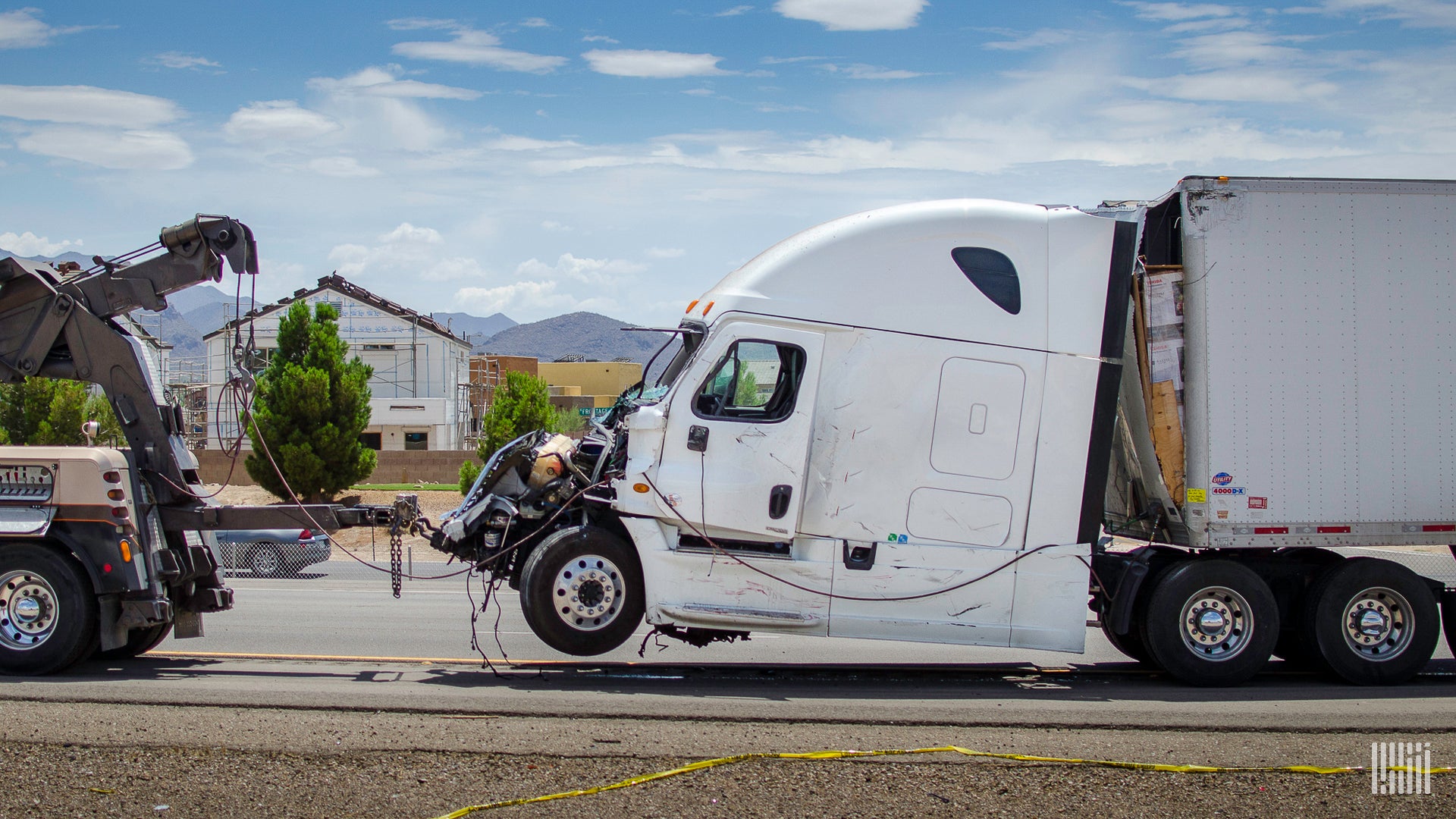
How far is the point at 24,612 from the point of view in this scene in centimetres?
780

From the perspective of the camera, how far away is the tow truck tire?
8.00 metres

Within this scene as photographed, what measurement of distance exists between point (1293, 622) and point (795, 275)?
474 centimetres

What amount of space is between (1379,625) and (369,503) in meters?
30.9

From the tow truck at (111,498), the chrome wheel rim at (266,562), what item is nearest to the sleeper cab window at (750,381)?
the tow truck at (111,498)

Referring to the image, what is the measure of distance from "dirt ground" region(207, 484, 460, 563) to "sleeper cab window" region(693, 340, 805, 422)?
15.3 meters

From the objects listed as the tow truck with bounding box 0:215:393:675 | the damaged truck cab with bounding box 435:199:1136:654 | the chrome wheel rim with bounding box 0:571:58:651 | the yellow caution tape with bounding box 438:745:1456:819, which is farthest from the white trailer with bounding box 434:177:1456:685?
the chrome wheel rim with bounding box 0:571:58:651

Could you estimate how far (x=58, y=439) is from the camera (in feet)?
124

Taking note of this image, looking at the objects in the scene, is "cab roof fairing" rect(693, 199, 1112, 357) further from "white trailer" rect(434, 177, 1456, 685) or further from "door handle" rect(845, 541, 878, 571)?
"door handle" rect(845, 541, 878, 571)

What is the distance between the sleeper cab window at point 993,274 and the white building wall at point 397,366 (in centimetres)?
5115

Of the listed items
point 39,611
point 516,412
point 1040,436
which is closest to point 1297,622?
point 1040,436

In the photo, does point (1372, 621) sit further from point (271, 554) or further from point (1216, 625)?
point (271, 554)

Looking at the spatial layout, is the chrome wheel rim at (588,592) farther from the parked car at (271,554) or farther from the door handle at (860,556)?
the parked car at (271,554)

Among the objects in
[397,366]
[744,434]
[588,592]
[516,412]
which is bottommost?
[588,592]

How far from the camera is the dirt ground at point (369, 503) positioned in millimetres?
24125
